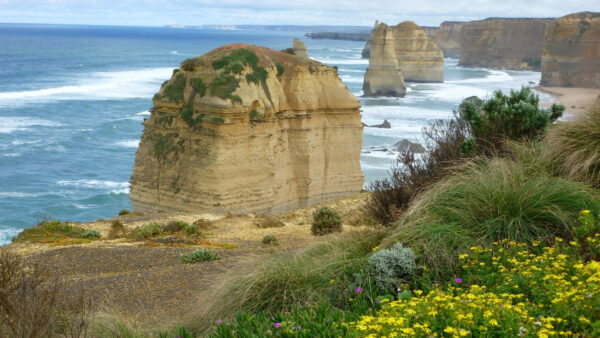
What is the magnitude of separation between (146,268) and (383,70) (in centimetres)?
6805

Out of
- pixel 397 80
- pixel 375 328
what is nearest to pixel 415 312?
pixel 375 328

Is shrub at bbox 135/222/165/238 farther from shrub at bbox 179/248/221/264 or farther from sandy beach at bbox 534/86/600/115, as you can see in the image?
sandy beach at bbox 534/86/600/115

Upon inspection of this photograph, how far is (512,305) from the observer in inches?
208

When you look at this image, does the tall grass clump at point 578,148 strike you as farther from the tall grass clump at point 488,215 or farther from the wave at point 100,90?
the wave at point 100,90

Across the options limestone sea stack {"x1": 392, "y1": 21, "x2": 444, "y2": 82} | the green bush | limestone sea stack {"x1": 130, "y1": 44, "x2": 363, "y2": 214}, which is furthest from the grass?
limestone sea stack {"x1": 392, "y1": 21, "x2": 444, "y2": 82}

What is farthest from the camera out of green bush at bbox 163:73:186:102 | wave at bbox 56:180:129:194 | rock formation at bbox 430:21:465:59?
rock formation at bbox 430:21:465:59

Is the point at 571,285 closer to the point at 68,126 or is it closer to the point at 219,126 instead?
the point at 219,126

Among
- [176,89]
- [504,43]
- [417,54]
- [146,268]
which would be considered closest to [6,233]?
[176,89]

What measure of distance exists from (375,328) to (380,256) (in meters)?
2.24

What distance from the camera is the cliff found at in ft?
400

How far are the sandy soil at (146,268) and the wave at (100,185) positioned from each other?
20.9 metres

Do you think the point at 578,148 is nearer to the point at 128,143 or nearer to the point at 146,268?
the point at 146,268

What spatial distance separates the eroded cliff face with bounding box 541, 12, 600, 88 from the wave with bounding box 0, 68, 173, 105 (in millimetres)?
56705

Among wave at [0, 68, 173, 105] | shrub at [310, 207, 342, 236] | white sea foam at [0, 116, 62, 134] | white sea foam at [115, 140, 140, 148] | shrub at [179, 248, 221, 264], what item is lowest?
white sea foam at [115, 140, 140, 148]
